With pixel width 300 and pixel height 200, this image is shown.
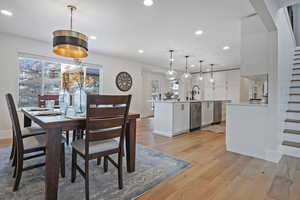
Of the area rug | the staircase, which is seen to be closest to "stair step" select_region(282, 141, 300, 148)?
the staircase

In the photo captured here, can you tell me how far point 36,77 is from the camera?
4207 millimetres

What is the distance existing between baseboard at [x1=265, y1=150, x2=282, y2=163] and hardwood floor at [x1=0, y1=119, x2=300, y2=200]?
75mm

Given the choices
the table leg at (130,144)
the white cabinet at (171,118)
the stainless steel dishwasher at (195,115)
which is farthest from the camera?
the stainless steel dishwasher at (195,115)

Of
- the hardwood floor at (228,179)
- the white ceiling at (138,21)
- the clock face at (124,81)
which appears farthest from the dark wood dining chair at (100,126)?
the clock face at (124,81)

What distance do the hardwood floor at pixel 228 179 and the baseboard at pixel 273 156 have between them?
2.9 inches

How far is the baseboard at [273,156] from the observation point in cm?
235

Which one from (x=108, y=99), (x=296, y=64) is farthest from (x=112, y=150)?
(x=296, y=64)

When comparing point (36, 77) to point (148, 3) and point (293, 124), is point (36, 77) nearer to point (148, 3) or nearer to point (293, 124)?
point (148, 3)

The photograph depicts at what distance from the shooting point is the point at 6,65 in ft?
11.9

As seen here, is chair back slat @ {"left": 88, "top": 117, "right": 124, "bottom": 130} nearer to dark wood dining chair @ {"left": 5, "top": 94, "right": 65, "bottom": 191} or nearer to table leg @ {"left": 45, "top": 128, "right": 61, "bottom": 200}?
table leg @ {"left": 45, "top": 128, "right": 61, "bottom": 200}

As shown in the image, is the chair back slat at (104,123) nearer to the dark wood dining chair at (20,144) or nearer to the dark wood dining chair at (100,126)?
the dark wood dining chair at (100,126)

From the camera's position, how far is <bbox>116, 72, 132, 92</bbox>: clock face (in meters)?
5.82

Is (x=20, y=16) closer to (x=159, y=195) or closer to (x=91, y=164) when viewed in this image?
(x=91, y=164)

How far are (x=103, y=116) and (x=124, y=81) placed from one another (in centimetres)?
465
